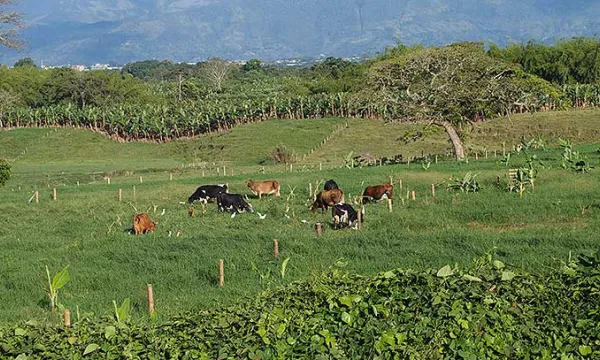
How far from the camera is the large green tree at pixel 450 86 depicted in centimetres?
3538

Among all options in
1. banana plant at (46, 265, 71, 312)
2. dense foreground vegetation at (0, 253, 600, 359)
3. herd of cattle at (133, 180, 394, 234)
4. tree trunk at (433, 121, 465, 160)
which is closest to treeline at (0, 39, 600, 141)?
tree trunk at (433, 121, 465, 160)

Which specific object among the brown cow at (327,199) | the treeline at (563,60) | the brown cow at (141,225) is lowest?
the brown cow at (141,225)

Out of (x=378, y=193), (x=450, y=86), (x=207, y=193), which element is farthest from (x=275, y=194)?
(x=450, y=86)

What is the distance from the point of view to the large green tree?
35.4 metres

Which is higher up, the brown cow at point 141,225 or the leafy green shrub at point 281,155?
the leafy green shrub at point 281,155

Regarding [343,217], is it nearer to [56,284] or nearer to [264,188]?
[264,188]

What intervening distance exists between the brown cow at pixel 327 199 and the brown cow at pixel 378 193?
1614 millimetres

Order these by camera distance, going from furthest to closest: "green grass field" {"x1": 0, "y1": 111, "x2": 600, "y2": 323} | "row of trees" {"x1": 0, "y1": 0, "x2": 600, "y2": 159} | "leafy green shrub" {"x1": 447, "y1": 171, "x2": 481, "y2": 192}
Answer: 1. "row of trees" {"x1": 0, "y1": 0, "x2": 600, "y2": 159}
2. "leafy green shrub" {"x1": 447, "y1": 171, "x2": 481, "y2": 192}
3. "green grass field" {"x1": 0, "y1": 111, "x2": 600, "y2": 323}

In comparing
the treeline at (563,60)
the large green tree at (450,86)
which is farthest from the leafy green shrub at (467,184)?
the treeline at (563,60)

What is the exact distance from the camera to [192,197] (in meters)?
24.0

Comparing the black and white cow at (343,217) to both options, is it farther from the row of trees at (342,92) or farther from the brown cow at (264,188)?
the row of trees at (342,92)

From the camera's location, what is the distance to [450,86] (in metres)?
35.6

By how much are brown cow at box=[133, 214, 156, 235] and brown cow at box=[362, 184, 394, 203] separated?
21.7ft

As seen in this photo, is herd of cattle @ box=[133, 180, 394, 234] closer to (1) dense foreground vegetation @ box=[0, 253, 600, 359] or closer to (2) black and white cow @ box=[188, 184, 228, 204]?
(2) black and white cow @ box=[188, 184, 228, 204]
